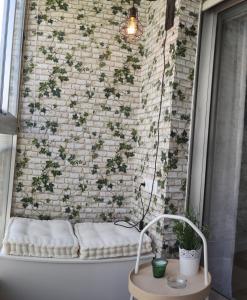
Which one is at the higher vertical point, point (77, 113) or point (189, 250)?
point (77, 113)

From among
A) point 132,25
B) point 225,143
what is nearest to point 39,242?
point 225,143

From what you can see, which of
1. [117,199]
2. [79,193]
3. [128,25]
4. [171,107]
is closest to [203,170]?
[171,107]

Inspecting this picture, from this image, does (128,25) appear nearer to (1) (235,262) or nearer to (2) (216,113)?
(2) (216,113)

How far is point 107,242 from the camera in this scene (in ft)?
8.62

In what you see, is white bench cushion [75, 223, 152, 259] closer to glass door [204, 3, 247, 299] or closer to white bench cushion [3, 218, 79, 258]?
white bench cushion [3, 218, 79, 258]

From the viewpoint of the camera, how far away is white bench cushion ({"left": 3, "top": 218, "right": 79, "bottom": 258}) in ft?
8.10

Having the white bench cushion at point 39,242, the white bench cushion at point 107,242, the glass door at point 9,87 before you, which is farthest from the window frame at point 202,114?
the glass door at point 9,87

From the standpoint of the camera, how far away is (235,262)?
2527 millimetres

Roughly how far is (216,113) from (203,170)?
1.64 ft

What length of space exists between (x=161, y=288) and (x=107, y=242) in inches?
28.5

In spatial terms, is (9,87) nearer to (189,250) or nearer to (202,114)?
(202,114)

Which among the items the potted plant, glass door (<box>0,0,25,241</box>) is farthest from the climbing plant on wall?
the potted plant

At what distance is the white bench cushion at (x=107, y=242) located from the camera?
8.35 ft

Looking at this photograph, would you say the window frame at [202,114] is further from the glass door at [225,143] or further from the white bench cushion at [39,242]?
the white bench cushion at [39,242]
